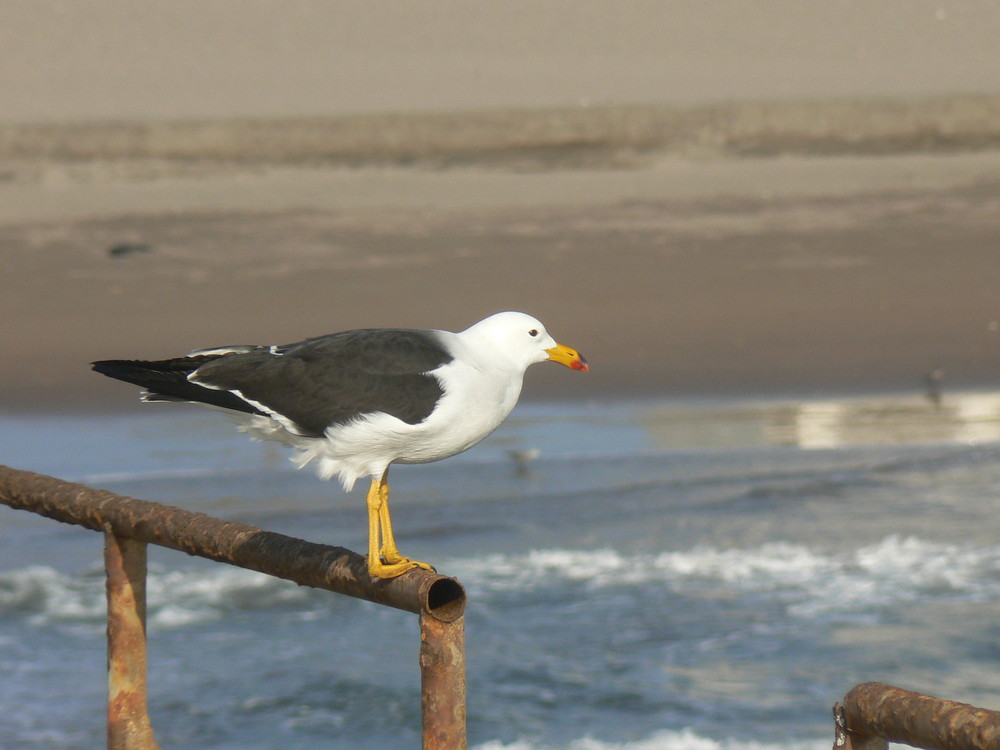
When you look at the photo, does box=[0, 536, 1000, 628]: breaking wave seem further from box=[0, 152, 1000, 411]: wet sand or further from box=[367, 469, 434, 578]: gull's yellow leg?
box=[0, 152, 1000, 411]: wet sand

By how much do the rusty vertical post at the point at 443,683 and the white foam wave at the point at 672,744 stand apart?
7.99 feet

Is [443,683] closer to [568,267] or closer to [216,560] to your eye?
[216,560]

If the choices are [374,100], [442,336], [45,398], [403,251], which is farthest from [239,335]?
[374,100]

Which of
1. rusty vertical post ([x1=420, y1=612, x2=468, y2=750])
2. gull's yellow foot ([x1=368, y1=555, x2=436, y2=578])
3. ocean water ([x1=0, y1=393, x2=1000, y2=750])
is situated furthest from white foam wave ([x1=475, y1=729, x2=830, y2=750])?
rusty vertical post ([x1=420, y1=612, x2=468, y2=750])

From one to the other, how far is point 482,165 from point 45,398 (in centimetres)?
832

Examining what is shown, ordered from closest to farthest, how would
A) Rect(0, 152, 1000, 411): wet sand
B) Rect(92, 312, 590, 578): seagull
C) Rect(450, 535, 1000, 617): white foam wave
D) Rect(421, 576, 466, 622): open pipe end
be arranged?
1. Rect(421, 576, 466, 622): open pipe end
2. Rect(92, 312, 590, 578): seagull
3. Rect(450, 535, 1000, 617): white foam wave
4. Rect(0, 152, 1000, 411): wet sand

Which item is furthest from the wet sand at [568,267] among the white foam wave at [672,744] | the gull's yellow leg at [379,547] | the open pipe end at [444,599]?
the open pipe end at [444,599]

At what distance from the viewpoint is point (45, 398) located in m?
10.6

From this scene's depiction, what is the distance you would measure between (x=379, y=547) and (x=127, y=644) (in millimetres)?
656

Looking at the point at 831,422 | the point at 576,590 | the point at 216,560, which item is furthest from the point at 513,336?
the point at 831,422

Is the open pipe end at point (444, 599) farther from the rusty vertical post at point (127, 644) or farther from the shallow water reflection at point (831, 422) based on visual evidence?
the shallow water reflection at point (831, 422)

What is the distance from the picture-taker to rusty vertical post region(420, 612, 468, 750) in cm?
268

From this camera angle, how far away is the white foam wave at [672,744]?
4.95 meters

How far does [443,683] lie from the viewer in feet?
8.79
